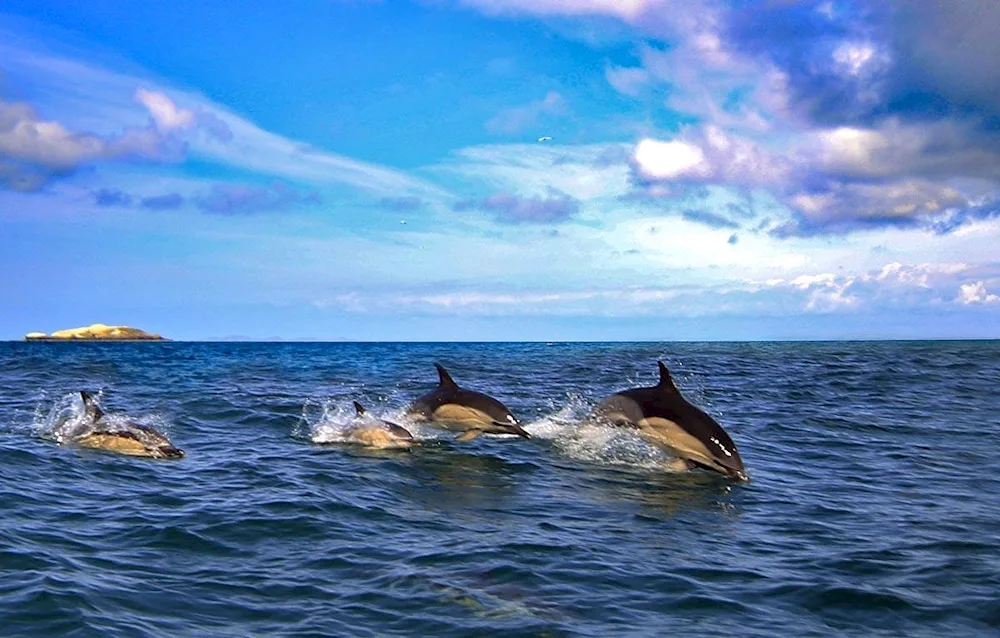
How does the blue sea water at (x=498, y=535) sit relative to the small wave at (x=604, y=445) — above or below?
below

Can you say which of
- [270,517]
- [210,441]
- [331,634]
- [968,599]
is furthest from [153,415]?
[968,599]

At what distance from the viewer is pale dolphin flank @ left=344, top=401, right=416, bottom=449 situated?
15094mm

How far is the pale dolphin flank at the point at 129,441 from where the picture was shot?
1367 centimetres

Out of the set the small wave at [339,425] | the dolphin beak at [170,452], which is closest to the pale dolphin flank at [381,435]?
the small wave at [339,425]

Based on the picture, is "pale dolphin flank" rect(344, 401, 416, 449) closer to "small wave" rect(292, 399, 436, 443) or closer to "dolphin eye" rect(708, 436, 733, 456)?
"small wave" rect(292, 399, 436, 443)

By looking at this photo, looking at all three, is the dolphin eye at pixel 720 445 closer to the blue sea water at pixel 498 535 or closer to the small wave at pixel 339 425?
the blue sea water at pixel 498 535

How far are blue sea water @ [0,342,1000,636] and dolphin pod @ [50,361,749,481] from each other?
363 mm

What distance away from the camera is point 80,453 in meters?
13.6

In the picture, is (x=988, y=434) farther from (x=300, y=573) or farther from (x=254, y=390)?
(x=254, y=390)

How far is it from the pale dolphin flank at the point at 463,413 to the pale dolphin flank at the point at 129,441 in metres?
4.93

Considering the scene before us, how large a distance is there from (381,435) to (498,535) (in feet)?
21.9

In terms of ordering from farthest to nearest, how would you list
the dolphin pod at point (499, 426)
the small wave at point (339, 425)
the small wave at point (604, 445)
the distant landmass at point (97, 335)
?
the distant landmass at point (97, 335)
the small wave at point (339, 425)
the small wave at point (604, 445)
the dolphin pod at point (499, 426)

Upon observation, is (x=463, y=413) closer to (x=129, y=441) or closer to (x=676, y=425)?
(x=676, y=425)

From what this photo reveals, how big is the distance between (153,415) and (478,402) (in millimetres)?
9000
